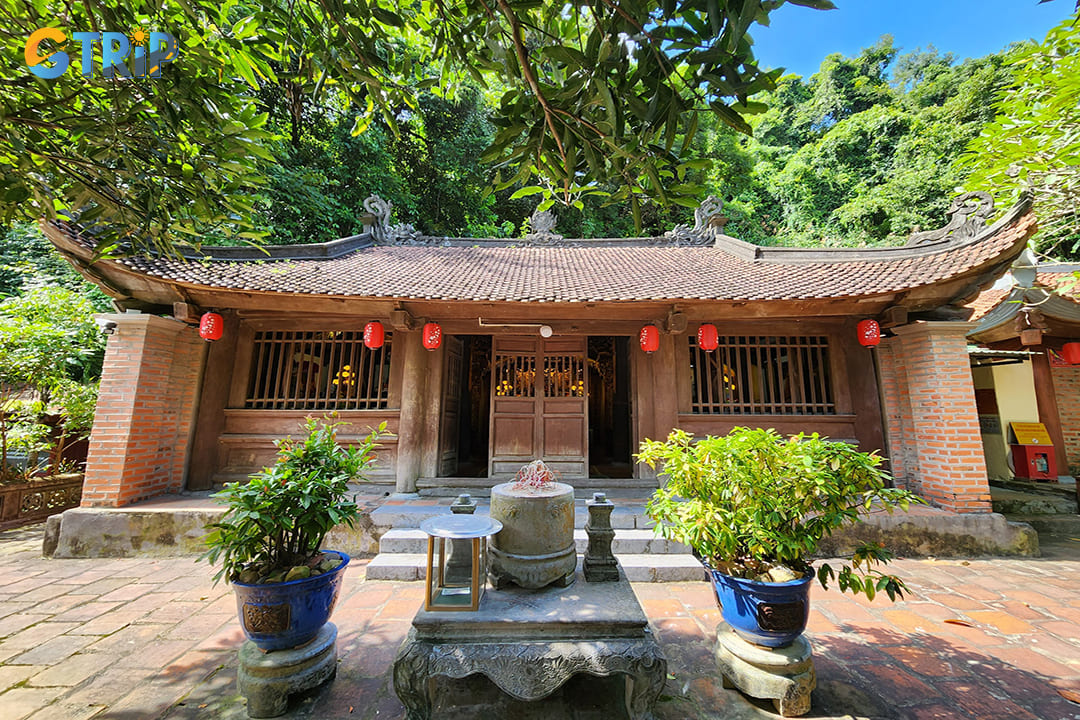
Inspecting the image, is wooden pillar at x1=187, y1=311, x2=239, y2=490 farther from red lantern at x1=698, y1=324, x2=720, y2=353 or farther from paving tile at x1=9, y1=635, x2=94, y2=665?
red lantern at x1=698, y1=324, x2=720, y2=353

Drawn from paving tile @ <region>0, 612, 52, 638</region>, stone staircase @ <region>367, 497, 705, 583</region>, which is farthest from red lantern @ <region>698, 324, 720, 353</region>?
paving tile @ <region>0, 612, 52, 638</region>

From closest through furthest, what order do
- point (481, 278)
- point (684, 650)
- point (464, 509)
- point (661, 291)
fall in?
point (464, 509) → point (684, 650) → point (661, 291) → point (481, 278)

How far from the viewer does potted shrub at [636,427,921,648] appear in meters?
2.33

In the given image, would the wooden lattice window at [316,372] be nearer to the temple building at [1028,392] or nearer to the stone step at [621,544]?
the stone step at [621,544]

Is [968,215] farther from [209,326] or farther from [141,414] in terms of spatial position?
[141,414]

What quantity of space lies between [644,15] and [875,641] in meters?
4.20

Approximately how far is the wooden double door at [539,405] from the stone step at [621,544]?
64.8 inches

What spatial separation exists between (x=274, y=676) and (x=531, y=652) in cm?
145

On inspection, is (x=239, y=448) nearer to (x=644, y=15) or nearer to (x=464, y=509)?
(x=464, y=509)

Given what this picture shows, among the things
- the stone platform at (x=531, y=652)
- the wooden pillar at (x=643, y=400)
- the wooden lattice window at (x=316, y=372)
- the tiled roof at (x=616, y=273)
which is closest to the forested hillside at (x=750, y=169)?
the tiled roof at (x=616, y=273)

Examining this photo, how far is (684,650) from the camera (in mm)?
2938

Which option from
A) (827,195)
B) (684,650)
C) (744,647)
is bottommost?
(684,650)

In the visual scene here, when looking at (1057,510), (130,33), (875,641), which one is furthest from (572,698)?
(1057,510)

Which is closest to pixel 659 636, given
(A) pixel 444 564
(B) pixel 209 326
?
(A) pixel 444 564
